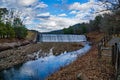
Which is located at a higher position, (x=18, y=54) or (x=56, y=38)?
(x=56, y=38)

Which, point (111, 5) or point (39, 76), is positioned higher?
point (111, 5)

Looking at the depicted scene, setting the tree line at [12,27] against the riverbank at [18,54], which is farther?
the tree line at [12,27]

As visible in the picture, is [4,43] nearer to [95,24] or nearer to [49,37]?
[49,37]

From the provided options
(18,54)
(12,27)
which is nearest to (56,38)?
(12,27)

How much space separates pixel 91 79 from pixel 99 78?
0.45 meters

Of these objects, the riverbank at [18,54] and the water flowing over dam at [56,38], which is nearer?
the riverbank at [18,54]

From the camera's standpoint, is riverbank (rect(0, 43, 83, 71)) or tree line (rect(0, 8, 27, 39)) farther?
tree line (rect(0, 8, 27, 39))

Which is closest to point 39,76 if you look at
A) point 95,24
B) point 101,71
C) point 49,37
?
point 101,71

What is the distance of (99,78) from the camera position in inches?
508

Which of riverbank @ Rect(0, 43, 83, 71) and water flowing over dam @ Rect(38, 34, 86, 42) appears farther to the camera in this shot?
water flowing over dam @ Rect(38, 34, 86, 42)

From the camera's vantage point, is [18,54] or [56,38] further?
[56,38]

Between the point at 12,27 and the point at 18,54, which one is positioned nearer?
the point at 18,54

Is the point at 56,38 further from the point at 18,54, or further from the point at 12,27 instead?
the point at 18,54

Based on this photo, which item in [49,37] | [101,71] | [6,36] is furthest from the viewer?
[49,37]
